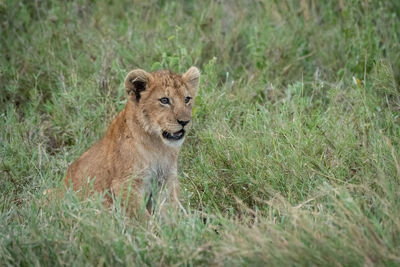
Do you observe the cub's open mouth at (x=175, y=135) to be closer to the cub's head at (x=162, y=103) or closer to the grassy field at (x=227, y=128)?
the cub's head at (x=162, y=103)

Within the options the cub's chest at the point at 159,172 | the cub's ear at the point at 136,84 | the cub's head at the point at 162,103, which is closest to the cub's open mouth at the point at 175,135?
the cub's head at the point at 162,103

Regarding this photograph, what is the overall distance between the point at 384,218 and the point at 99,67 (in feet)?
12.1

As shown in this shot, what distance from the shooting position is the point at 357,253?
128 inches

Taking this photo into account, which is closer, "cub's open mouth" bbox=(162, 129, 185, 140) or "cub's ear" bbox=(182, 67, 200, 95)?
"cub's open mouth" bbox=(162, 129, 185, 140)

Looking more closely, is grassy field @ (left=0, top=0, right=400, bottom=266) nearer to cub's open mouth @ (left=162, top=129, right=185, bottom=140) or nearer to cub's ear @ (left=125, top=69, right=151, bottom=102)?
cub's open mouth @ (left=162, top=129, right=185, bottom=140)

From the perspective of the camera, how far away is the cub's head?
187 inches

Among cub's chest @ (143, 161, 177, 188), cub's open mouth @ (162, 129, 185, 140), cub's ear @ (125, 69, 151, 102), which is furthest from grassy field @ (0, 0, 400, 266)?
cub's ear @ (125, 69, 151, 102)

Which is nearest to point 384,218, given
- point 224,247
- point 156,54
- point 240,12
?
point 224,247

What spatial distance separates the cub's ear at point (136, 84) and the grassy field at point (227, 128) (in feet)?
2.26

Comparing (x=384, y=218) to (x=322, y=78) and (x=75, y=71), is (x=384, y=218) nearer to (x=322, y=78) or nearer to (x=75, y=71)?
(x=322, y=78)

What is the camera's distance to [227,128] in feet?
17.5

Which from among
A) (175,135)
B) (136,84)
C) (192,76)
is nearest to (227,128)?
(192,76)

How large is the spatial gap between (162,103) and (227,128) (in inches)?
28.9

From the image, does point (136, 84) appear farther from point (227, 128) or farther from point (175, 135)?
point (227, 128)
